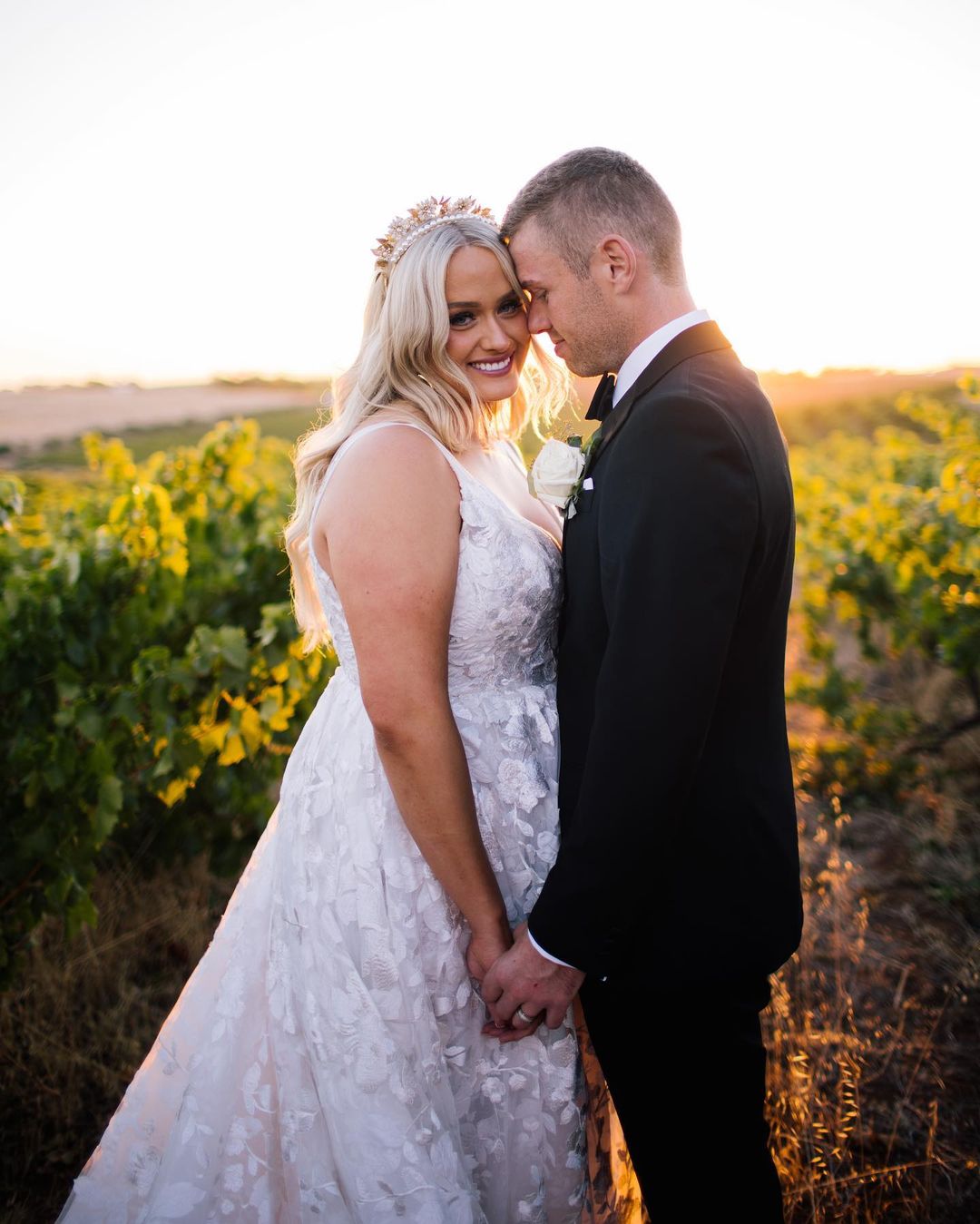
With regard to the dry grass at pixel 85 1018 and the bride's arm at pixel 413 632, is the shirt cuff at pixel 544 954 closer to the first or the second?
the bride's arm at pixel 413 632

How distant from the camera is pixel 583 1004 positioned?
191 cm

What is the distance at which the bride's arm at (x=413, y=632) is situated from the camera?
71.9 inches

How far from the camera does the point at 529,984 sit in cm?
181

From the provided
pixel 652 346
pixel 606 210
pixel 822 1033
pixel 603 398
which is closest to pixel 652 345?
pixel 652 346

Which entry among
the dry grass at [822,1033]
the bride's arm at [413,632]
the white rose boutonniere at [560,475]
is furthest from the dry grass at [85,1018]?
the white rose boutonniere at [560,475]

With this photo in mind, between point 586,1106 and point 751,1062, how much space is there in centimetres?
51

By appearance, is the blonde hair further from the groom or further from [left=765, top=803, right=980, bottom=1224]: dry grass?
[left=765, top=803, right=980, bottom=1224]: dry grass

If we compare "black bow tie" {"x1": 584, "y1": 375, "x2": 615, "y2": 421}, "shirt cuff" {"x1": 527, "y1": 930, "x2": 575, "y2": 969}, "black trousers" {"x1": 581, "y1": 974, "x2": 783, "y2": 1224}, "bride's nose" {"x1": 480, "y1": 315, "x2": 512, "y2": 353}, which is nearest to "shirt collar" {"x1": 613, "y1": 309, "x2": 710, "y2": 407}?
"black bow tie" {"x1": 584, "y1": 375, "x2": 615, "y2": 421}

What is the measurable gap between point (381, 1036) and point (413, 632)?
0.92m

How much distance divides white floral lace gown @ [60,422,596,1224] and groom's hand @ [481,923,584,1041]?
0.16 m

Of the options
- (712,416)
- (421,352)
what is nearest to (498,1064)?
(712,416)

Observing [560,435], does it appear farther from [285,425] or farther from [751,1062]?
[285,425]

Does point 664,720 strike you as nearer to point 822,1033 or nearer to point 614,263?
point 614,263

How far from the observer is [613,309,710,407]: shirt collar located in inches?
71.9
